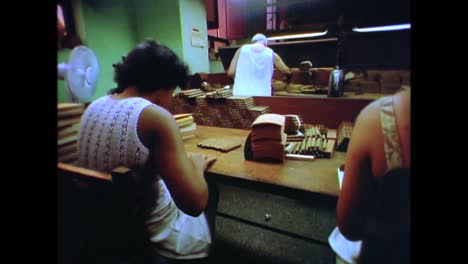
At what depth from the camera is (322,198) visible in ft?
3.48

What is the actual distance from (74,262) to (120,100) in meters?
0.60

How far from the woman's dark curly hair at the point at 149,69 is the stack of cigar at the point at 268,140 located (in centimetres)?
46

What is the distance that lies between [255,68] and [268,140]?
84.4 inches

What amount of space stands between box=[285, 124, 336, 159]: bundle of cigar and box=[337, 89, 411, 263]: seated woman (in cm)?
59

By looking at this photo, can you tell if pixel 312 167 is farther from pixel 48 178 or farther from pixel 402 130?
pixel 48 178

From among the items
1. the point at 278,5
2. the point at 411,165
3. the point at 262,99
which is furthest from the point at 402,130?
the point at 278,5

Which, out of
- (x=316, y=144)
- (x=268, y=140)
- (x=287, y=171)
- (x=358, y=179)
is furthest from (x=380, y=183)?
(x=316, y=144)

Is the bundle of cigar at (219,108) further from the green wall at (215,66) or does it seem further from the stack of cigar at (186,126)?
the green wall at (215,66)

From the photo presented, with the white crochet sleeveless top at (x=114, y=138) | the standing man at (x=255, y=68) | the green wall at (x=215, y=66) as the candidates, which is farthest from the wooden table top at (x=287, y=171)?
the green wall at (x=215, y=66)

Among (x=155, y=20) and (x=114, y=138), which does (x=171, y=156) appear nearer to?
(x=114, y=138)

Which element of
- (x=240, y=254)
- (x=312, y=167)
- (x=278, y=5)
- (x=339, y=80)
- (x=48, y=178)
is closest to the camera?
(x=48, y=178)

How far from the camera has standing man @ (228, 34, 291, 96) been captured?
335 centimetres

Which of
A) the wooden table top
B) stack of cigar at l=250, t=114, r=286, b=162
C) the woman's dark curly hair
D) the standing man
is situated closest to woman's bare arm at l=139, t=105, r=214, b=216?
the woman's dark curly hair

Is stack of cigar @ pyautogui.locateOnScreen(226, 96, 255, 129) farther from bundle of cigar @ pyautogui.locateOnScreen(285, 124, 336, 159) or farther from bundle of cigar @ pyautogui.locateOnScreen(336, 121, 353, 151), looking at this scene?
bundle of cigar @ pyautogui.locateOnScreen(336, 121, 353, 151)
